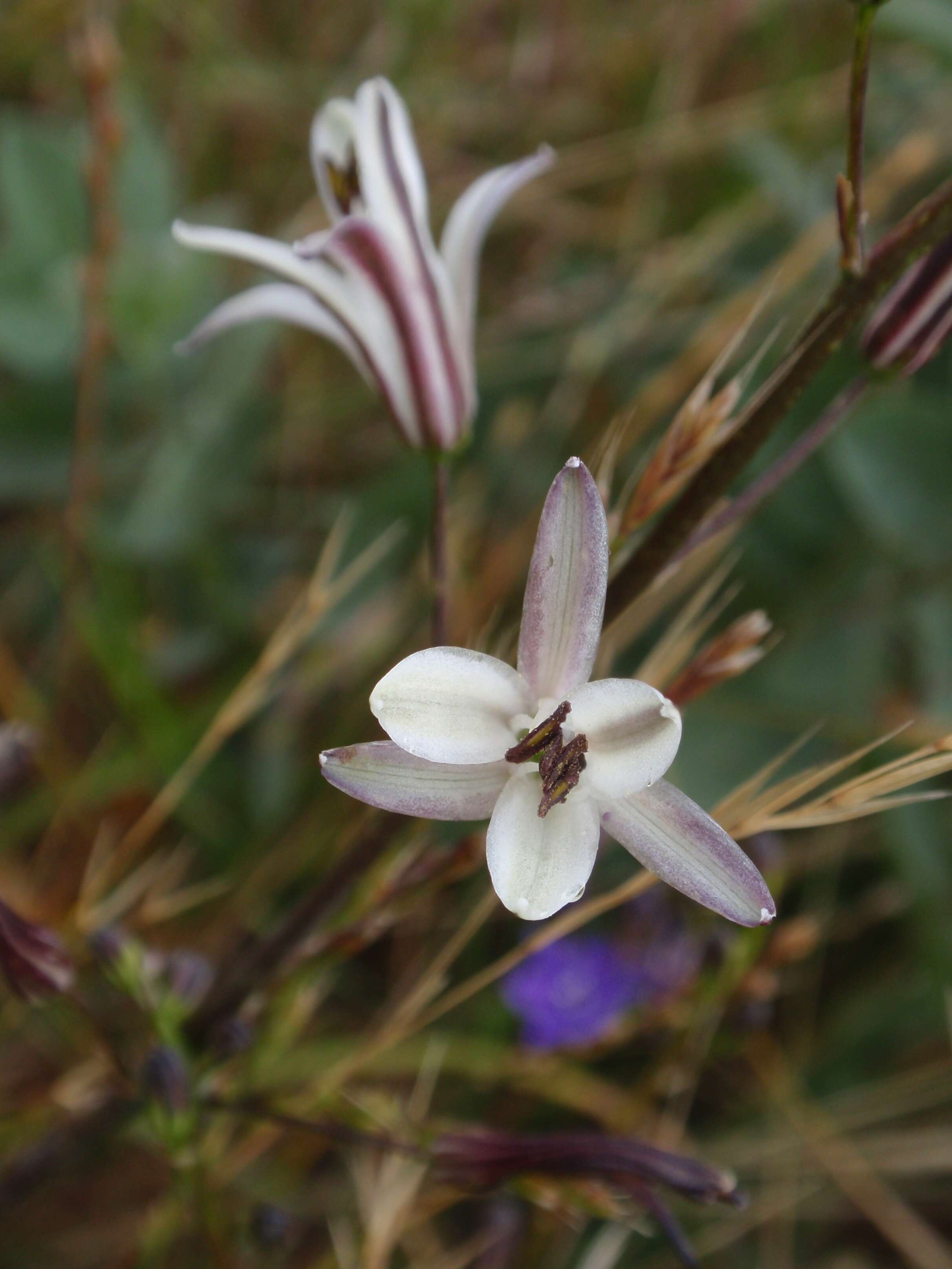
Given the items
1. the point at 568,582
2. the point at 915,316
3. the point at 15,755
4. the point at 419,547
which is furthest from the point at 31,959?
the point at 419,547

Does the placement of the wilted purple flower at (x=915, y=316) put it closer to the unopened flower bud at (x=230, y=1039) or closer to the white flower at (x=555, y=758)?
the white flower at (x=555, y=758)

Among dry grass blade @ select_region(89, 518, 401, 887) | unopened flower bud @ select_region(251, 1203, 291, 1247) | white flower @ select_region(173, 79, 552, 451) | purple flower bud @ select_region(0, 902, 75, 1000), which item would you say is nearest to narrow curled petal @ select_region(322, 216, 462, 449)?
white flower @ select_region(173, 79, 552, 451)

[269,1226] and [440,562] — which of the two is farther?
[269,1226]

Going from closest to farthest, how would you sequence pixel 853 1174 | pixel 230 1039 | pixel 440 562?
pixel 440 562 → pixel 230 1039 → pixel 853 1174

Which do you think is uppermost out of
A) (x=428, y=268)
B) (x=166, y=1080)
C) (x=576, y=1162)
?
(x=428, y=268)

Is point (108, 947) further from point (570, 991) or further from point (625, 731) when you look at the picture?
point (570, 991)

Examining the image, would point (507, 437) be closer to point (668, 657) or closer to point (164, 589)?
point (164, 589)
